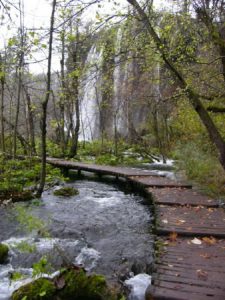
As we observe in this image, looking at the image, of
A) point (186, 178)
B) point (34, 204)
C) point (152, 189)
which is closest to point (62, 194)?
point (34, 204)

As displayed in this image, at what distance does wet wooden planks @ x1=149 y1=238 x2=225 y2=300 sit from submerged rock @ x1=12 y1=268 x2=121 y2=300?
2.34 feet

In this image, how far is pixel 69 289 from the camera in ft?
13.0

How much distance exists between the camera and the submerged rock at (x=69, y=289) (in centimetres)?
388

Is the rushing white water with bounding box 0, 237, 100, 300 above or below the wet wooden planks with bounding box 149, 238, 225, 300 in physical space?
below

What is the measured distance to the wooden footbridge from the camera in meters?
3.47

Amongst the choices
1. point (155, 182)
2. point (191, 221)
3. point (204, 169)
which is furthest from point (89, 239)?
point (204, 169)

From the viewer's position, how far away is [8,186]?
30.1 feet

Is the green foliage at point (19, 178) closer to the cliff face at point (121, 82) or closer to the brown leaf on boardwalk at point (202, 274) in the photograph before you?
the cliff face at point (121, 82)

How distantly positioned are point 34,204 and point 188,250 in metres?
4.99

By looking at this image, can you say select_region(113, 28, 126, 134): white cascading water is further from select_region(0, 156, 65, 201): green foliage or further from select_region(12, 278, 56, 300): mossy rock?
select_region(12, 278, 56, 300): mossy rock

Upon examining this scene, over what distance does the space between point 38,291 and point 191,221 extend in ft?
10.2

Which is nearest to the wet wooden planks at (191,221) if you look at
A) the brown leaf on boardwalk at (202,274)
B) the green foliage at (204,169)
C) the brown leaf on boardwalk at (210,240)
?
the brown leaf on boardwalk at (210,240)

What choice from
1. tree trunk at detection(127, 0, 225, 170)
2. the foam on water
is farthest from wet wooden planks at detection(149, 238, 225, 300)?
tree trunk at detection(127, 0, 225, 170)

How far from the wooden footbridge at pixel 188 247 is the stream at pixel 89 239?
527 mm
